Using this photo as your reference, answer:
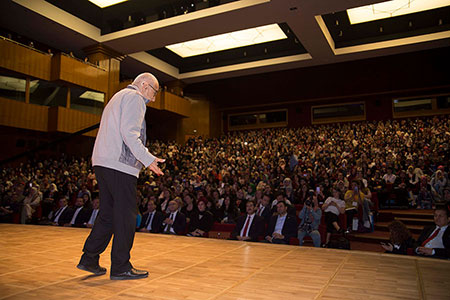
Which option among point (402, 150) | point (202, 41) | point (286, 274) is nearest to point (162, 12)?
point (202, 41)

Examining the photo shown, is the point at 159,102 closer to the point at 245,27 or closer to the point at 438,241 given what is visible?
the point at 245,27

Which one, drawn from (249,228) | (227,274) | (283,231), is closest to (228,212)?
(249,228)

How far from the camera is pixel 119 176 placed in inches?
76.0

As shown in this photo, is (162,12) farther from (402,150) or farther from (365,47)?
(402,150)

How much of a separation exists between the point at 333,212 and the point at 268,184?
7.63ft

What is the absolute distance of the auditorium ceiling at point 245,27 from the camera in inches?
410

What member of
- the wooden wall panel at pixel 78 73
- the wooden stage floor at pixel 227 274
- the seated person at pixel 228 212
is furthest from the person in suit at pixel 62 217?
the wooden wall panel at pixel 78 73

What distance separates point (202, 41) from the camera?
1385 centimetres

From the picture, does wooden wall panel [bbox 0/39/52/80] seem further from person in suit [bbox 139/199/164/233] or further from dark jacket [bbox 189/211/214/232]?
dark jacket [bbox 189/211/214/232]

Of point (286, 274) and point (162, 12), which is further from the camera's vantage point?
point (162, 12)

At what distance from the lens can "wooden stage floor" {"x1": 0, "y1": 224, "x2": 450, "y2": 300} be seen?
163cm

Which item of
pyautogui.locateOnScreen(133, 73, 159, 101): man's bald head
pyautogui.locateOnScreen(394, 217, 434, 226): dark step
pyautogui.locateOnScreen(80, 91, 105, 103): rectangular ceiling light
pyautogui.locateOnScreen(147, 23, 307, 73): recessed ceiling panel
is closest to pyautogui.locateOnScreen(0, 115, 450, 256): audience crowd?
pyautogui.locateOnScreen(394, 217, 434, 226): dark step

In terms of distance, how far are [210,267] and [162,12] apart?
10.9 meters

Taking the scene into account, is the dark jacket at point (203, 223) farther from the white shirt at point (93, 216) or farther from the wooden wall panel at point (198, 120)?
the wooden wall panel at point (198, 120)
